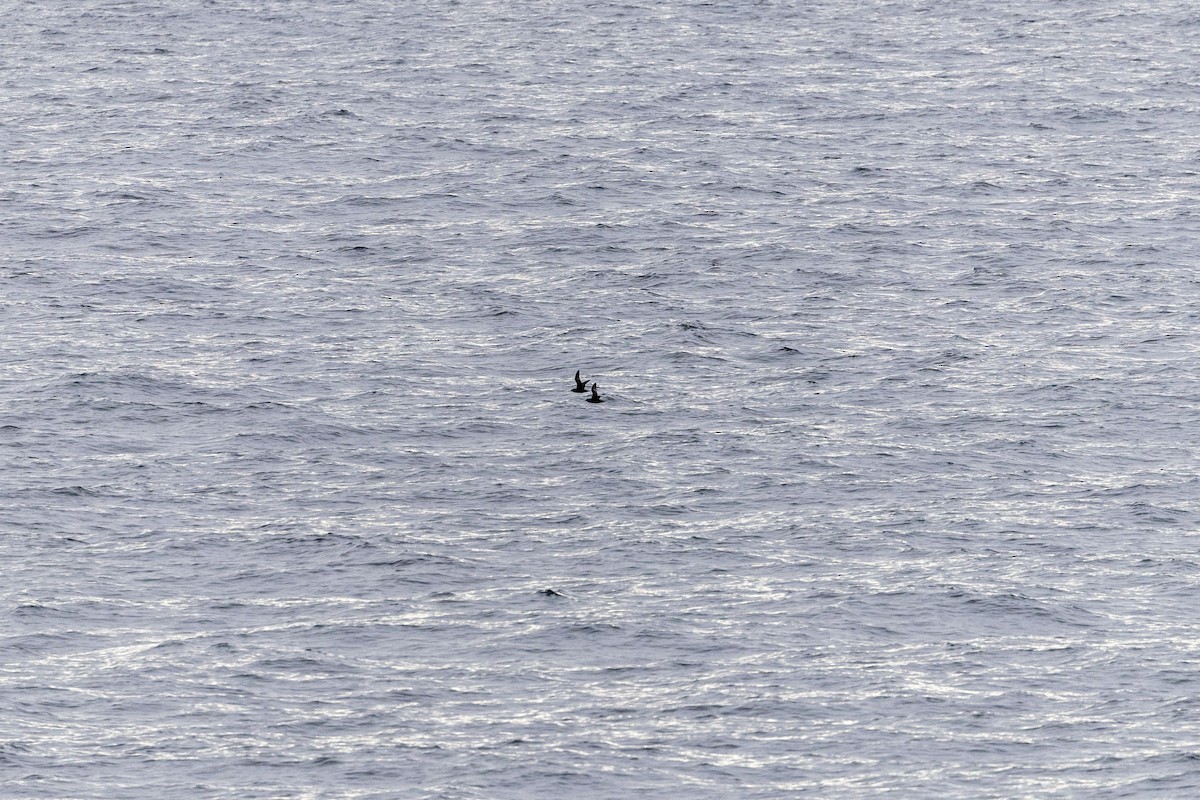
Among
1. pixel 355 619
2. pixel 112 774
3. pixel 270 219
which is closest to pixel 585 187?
pixel 270 219

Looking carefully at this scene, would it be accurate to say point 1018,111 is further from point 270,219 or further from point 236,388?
point 236,388

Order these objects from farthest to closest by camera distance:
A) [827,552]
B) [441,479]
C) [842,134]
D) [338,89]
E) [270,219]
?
1. [338,89]
2. [842,134]
3. [270,219]
4. [441,479]
5. [827,552]

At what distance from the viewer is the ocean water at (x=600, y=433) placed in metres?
46.6

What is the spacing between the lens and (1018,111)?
98.2m

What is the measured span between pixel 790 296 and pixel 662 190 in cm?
1409

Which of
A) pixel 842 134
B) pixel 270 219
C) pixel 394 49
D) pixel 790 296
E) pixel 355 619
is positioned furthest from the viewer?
pixel 394 49

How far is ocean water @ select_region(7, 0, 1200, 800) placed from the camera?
4659cm

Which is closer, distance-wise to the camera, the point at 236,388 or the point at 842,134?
the point at 236,388

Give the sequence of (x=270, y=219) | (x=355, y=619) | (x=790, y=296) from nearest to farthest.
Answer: (x=355, y=619) → (x=790, y=296) → (x=270, y=219)

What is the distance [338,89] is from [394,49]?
31.9 feet

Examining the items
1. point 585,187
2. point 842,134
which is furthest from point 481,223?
point 842,134

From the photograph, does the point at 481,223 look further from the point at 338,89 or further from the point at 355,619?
the point at 355,619

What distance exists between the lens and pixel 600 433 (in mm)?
62750

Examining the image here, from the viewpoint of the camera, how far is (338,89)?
339 ft
